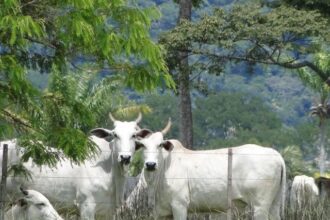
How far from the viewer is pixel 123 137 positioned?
59.4ft

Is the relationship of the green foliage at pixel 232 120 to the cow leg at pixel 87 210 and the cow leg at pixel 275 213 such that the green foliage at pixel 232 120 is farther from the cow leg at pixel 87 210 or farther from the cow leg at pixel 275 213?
the cow leg at pixel 87 210

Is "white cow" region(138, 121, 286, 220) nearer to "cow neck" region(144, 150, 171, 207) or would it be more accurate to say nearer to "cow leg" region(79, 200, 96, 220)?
"cow neck" region(144, 150, 171, 207)

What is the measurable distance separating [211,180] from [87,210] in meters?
2.33

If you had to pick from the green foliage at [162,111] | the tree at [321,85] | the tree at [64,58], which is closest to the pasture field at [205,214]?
the tree at [64,58]

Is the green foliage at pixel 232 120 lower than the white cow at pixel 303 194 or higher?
higher

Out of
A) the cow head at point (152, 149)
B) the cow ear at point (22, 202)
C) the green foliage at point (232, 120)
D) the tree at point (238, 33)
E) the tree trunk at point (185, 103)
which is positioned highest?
the green foliage at point (232, 120)

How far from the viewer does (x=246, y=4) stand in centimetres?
3244

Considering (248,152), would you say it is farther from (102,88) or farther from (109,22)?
(102,88)

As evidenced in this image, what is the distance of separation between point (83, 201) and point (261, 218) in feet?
8.91

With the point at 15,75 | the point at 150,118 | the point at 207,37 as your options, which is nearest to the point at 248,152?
the point at 15,75

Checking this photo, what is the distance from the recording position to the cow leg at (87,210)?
1786 cm

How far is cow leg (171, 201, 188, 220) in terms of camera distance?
18719mm

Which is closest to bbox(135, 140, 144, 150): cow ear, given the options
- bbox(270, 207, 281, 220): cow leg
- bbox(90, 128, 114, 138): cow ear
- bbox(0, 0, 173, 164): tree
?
bbox(90, 128, 114, 138): cow ear

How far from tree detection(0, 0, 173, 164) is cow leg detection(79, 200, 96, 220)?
12.8 feet
